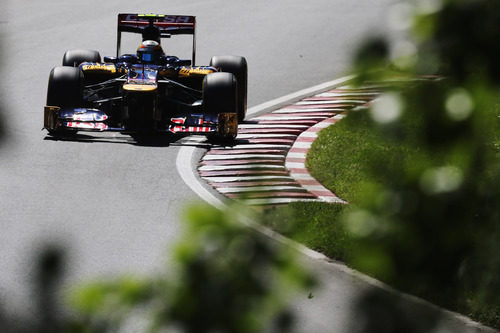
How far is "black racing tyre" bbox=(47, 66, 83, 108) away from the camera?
11742 millimetres

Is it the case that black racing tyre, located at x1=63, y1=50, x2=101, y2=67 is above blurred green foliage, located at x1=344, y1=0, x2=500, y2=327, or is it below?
below

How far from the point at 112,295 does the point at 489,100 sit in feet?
1.54

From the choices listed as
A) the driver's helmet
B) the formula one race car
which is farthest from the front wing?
the driver's helmet

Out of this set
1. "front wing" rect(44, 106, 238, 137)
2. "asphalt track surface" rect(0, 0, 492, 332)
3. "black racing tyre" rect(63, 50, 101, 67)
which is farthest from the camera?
"black racing tyre" rect(63, 50, 101, 67)

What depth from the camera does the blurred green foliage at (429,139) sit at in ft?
3.58

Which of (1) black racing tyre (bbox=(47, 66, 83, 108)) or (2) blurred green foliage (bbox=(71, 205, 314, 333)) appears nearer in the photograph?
(2) blurred green foliage (bbox=(71, 205, 314, 333))

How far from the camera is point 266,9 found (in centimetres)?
2344

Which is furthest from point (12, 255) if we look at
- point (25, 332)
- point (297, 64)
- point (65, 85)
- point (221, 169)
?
point (297, 64)

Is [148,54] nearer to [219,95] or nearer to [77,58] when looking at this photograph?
[219,95]

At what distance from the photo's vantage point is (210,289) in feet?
3.33

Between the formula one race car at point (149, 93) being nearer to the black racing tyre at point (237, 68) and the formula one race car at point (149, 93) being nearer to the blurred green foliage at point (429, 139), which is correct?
the black racing tyre at point (237, 68)

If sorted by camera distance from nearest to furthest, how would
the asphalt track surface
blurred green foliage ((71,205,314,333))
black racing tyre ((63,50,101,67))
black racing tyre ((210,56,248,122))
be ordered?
blurred green foliage ((71,205,314,333))
the asphalt track surface
black racing tyre ((210,56,248,122))
black racing tyre ((63,50,101,67))

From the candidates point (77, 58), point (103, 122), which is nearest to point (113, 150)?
point (103, 122)

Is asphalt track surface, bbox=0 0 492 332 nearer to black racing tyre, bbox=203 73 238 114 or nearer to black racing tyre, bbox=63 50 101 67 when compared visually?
black racing tyre, bbox=203 73 238 114
